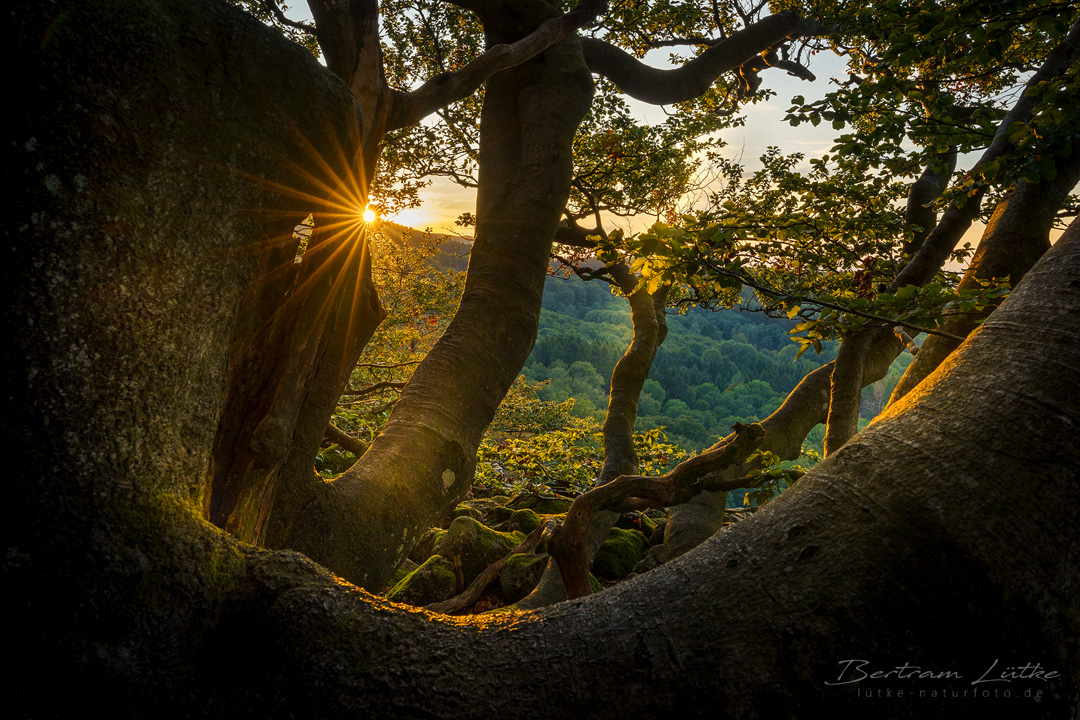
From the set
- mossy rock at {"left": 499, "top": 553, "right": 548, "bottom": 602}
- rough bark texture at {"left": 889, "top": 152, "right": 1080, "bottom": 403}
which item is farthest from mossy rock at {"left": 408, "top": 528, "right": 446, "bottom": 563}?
rough bark texture at {"left": 889, "top": 152, "right": 1080, "bottom": 403}

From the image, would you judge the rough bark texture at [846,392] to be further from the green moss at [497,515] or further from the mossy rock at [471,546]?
the green moss at [497,515]

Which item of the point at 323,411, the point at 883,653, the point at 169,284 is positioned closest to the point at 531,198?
the point at 323,411

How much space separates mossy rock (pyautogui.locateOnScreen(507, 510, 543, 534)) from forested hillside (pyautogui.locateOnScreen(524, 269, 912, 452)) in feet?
162

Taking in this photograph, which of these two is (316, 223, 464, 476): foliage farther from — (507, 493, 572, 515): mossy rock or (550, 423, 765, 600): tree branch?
(550, 423, 765, 600): tree branch

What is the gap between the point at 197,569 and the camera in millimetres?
1139

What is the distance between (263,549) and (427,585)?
12.0 ft

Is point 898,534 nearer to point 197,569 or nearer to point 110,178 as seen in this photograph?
point 197,569

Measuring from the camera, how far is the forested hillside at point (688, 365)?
6419 cm

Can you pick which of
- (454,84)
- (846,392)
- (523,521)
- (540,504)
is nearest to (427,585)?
(523,521)

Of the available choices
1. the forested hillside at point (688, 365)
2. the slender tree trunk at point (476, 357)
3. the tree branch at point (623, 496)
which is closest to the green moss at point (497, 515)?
the slender tree trunk at point (476, 357)

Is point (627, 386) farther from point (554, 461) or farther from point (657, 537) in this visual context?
point (554, 461)

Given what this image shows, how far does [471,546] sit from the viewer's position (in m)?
5.28

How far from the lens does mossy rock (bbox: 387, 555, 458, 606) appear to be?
4.48 m

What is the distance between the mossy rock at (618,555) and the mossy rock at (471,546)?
1050 millimetres
